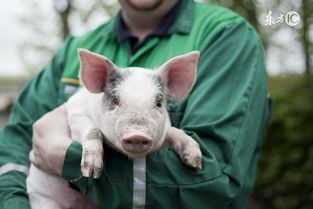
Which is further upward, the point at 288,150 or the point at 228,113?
the point at 228,113

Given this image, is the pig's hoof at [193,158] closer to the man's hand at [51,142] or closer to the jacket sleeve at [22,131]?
the man's hand at [51,142]

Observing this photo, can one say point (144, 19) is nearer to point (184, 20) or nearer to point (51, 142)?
point (184, 20)

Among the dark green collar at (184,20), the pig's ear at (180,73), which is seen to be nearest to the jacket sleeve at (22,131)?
the dark green collar at (184,20)

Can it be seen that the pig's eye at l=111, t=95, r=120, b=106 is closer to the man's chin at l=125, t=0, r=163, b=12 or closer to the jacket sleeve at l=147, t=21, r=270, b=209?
the jacket sleeve at l=147, t=21, r=270, b=209

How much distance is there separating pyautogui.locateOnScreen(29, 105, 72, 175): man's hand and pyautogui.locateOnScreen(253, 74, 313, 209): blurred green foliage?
149 inches

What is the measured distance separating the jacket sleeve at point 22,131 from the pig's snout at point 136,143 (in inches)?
37.9

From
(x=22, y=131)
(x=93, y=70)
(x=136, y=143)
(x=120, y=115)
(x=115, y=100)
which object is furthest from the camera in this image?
(x=22, y=131)

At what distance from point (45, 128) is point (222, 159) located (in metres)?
0.87

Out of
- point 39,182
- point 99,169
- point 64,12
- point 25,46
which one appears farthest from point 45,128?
point 25,46

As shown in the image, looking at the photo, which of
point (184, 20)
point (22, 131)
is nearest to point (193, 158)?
point (184, 20)

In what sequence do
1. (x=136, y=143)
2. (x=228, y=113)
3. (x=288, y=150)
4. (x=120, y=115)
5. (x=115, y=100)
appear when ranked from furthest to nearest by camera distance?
(x=288, y=150)
(x=228, y=113)
(x=115, y=100)
(x=120, y=115)
(x=136, y=143)

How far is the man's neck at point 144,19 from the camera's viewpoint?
3.58 meters

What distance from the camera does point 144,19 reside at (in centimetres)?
363

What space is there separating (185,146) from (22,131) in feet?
4.03
